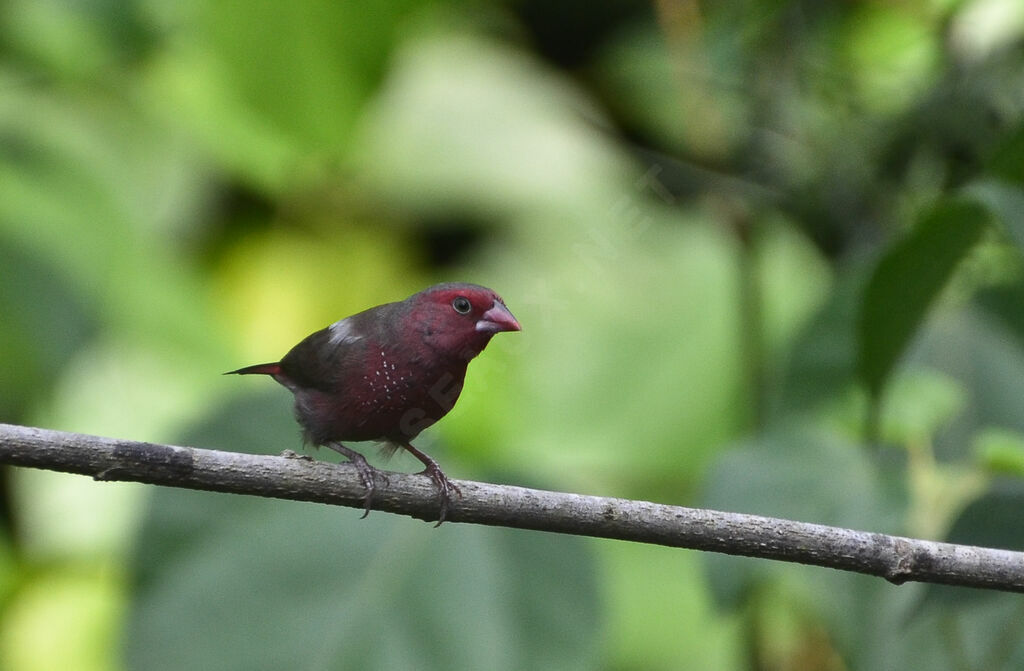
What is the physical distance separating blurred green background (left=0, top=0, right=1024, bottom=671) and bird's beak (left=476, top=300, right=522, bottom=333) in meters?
0.52

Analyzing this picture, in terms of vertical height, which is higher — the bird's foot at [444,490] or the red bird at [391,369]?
the red bird at [391,369]

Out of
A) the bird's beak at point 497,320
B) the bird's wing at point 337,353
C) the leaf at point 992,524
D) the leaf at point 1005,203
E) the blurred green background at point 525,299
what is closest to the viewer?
the bird's beak at point 497,320

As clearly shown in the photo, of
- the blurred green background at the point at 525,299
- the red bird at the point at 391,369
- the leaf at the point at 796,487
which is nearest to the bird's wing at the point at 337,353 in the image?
the red bird at the point at 391,369

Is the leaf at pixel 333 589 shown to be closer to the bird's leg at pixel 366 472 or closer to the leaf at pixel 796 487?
the leaf at pixel 796 487

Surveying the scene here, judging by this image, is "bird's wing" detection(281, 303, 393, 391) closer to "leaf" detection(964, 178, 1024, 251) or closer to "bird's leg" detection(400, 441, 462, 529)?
"bird's leg" detection(400, 441, 462, 529)

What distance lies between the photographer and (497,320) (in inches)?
27.9

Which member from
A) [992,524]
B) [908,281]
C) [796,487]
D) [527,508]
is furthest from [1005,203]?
[527,508]

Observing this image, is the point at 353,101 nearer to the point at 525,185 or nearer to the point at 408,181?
the point at 408,181

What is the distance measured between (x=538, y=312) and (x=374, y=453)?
54.7 inches

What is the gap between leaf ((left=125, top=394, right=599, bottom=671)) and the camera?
161 centimetres

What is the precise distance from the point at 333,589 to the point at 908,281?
3.03ft

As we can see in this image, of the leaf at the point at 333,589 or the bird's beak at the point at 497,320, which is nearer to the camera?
the bird's beak at the point at 497,320

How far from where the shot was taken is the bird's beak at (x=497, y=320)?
685mm

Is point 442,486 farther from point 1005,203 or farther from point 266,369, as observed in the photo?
point 1005,203
